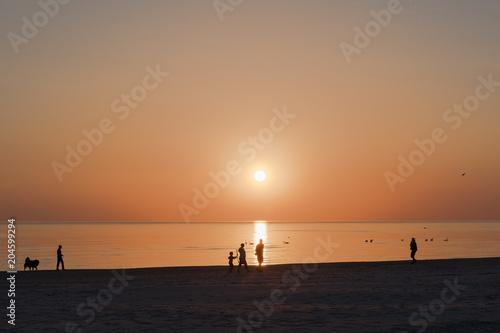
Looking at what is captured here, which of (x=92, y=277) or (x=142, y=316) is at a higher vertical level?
(x=92, y=277)

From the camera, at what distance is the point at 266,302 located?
20391 mm

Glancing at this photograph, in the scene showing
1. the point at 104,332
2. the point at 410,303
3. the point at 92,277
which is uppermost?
the point at 92,277

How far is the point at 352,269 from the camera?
34438 mm

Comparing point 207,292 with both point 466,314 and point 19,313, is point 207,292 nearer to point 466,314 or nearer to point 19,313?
point 19,313

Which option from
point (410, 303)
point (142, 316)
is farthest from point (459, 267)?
point (142, 316)

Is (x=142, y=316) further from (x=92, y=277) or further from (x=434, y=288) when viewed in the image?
(x=92, y=277)

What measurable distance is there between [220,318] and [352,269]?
1879cm

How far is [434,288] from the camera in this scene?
23.7 m

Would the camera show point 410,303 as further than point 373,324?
Yes

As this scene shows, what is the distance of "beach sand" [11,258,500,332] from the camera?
1591 cm

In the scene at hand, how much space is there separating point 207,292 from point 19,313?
7985 millimetres

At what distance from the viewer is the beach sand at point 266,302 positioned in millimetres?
15906

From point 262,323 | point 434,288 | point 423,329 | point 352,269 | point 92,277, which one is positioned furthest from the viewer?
point 352,269

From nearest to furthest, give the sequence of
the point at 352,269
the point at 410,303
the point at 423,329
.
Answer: the point at 423,329 < the point at 410,303 < the point at 352,269
